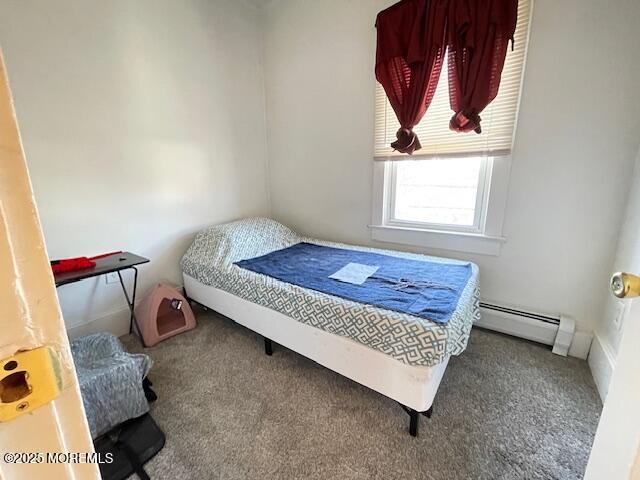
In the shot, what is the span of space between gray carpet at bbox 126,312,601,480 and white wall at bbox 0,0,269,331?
0.99 metres

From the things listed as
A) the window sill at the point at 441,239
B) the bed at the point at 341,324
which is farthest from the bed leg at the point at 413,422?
the window sill at the point at 441,239

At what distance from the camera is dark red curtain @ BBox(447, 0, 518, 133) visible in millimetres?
1628

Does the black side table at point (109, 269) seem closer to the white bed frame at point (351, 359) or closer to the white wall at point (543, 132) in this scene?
the white bed frame at point (351, 359)

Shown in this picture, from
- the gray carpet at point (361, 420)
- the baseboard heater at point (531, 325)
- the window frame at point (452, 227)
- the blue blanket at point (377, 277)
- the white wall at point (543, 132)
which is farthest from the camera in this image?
the window frame at point (452, 227)

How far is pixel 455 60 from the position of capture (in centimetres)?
179

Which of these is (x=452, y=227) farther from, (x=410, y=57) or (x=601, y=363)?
(x=410, y=57)

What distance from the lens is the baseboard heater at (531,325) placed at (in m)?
1.79

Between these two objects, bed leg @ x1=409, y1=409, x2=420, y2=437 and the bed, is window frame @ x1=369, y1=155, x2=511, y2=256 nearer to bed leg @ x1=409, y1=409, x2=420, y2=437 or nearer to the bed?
the bed

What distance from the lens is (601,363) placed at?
155cm

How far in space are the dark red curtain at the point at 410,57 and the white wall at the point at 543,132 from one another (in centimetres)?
22

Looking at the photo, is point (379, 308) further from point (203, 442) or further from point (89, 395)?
point (89, 395)

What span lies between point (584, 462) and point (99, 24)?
3.59 m

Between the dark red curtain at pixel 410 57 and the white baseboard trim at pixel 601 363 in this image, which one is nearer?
the white baseboard trim at pixel 601 363

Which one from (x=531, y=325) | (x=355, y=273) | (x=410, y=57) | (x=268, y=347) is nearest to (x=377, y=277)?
(x=355, y=273)
